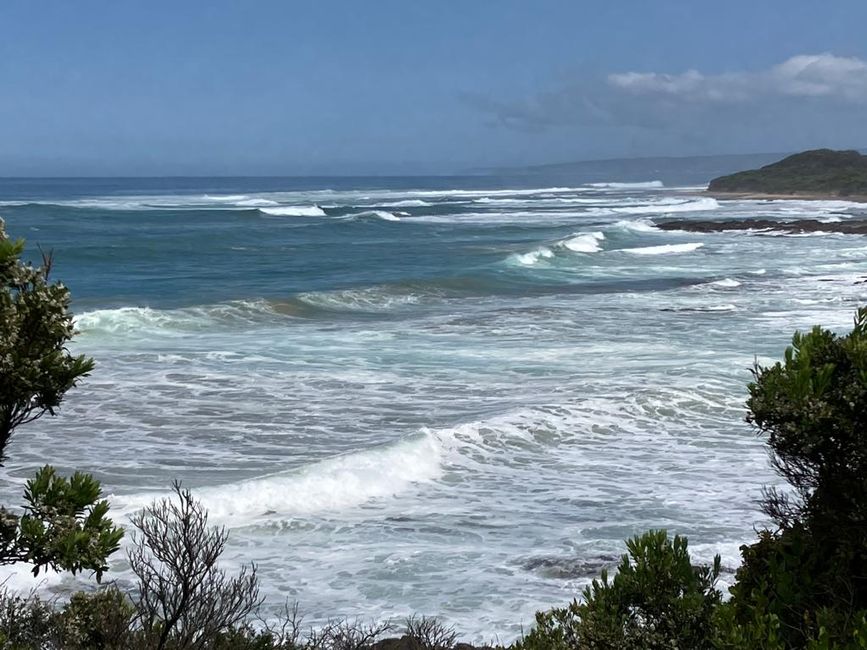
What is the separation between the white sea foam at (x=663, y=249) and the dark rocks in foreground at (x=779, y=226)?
8.08m

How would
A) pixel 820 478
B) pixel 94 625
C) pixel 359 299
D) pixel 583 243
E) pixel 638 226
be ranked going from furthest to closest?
pixel 638 226, pixel 583 243, pixel 359 299, pixel 94 625, pixel 820 478

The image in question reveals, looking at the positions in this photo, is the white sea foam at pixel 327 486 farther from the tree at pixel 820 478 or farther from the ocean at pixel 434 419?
the tree at pixel 820 478

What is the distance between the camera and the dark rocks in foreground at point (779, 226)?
55.2m

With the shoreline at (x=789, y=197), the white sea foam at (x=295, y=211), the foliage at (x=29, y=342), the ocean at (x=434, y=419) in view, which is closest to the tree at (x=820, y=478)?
the ocean at (x=434, y=419)

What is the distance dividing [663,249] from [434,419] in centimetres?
3548

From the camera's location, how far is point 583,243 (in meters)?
51.0

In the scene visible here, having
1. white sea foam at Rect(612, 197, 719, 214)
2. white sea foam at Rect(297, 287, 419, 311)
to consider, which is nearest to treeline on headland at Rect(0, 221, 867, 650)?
white sea foam at Rect(297, 287, 419, 311)

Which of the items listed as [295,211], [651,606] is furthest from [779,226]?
[651,606]

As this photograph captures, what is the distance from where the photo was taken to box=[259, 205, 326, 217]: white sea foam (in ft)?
258

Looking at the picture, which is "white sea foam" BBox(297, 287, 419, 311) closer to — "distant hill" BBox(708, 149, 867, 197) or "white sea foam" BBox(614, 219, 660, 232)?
"white sea foam" BBox(614, 219, 660, 232)

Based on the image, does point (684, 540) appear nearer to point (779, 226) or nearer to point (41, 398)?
point (41, 398)

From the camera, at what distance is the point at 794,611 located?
5391 mm

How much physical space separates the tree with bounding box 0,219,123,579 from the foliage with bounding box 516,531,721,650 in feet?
8.47

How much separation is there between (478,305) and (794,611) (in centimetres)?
2596
